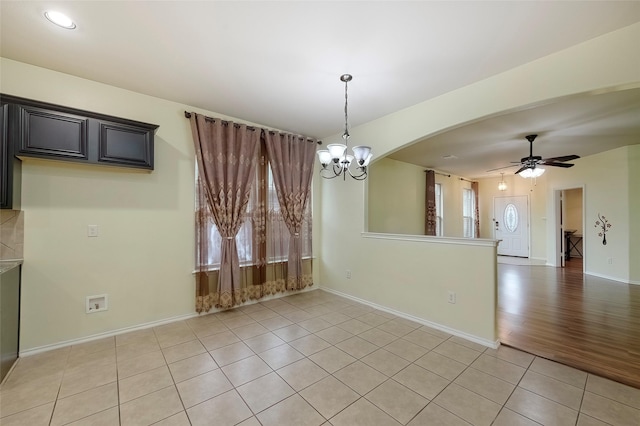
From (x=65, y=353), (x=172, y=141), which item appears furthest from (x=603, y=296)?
(x=65, y=353)

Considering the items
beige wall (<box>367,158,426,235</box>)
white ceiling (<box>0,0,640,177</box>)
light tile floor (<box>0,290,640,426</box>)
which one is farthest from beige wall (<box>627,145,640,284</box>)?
light tile floor (<box>0,290,640,426</box>)

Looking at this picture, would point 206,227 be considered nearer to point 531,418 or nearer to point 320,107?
point 320,107

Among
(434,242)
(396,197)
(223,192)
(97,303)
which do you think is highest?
(396,197)

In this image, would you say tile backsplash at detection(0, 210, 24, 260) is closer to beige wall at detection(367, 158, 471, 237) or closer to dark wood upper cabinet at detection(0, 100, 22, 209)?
dark wood upper cabinet at detection(0, 100, 22, 209)

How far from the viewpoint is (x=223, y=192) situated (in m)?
3.48

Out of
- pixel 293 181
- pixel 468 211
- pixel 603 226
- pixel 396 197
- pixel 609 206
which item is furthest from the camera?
pixel 468 211

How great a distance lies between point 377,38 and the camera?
2.09 metres

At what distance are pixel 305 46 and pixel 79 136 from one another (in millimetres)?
2417

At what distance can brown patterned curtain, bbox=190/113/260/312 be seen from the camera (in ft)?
11.1

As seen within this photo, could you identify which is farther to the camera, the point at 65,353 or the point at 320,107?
the point at 320,107

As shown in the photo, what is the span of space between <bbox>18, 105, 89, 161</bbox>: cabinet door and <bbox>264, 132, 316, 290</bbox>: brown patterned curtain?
2117 mm

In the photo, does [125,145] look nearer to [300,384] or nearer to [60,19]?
[60,19]

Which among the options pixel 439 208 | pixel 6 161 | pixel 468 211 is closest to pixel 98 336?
pixel 6 161

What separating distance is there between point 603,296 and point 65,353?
24.7 ft
